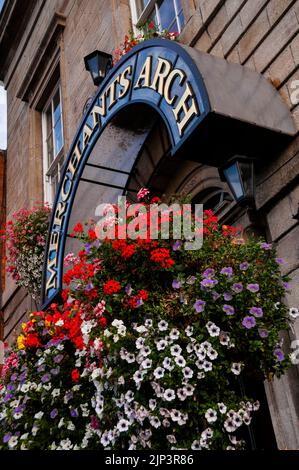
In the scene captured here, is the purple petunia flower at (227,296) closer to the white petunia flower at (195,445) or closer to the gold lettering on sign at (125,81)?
the white petunia flower at (195,445)

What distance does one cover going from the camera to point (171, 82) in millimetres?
4871

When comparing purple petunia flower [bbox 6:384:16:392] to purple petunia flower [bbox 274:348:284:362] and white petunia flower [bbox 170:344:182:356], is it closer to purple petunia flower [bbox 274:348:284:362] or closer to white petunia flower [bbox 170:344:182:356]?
white petunia flower [bbox 170:344:182:356]

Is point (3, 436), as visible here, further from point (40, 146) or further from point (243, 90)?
point (40, 146)

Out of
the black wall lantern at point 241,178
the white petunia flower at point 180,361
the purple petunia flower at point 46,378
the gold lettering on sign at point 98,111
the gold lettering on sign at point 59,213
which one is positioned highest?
the gold lettering on sign at point 98,111

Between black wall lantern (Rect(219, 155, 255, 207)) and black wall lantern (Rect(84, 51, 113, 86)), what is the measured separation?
3590 millimetres

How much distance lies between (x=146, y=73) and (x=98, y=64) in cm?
229

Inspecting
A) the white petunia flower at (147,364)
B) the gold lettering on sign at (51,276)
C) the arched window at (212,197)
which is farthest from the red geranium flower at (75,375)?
the gold lettering on sign at (51,276)

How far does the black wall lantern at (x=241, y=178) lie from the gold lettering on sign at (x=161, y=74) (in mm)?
1085

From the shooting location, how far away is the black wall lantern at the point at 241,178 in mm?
4434

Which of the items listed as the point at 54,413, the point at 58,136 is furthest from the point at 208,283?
the point at 58,136

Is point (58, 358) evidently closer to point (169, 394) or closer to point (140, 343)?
point (140, 343)

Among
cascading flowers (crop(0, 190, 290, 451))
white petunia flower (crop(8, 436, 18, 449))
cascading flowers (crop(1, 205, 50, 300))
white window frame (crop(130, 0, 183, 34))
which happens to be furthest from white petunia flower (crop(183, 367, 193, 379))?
white window frame (crop(130, 0, 183, 34))

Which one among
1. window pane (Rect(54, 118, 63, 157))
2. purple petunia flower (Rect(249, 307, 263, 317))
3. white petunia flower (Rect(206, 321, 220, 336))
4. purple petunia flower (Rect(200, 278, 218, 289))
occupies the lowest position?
white petunia flower (Rect(206, 321, 220, 336))

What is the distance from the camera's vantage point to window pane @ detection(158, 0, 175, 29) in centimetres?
720
